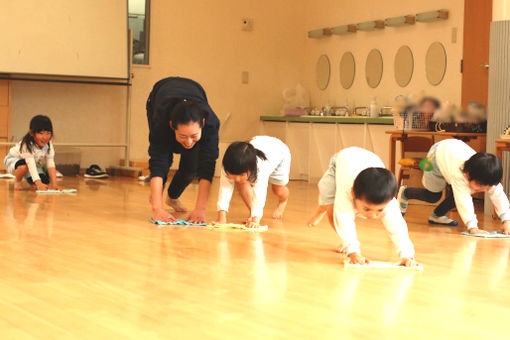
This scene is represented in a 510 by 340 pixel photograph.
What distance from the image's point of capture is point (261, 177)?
3.78 metres

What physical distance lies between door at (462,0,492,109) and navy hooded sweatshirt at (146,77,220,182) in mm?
2906

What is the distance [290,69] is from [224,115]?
995 millimetres

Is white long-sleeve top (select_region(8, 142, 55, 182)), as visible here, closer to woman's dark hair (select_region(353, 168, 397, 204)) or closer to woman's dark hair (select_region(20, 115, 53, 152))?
woman's dark hair (select_region(20, 115, 53, 152))

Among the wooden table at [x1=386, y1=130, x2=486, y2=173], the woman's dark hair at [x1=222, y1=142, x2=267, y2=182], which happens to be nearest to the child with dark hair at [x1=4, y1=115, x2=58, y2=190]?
the woman's dark hair at [x1=222, y1=142, x2=267, y2=182]

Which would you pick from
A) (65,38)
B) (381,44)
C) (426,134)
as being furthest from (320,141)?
(65,38)

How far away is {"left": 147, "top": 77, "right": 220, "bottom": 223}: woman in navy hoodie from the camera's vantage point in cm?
345

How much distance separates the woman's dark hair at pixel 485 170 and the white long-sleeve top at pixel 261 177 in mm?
1021

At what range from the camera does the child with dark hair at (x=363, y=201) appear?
2.46 metres

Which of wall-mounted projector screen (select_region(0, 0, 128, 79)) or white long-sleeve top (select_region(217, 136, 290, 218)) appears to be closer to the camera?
white long-sleeve top (select_region(217, 136, 290, 218))

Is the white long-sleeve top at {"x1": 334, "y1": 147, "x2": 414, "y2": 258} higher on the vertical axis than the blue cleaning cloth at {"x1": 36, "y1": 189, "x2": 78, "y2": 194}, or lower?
higher

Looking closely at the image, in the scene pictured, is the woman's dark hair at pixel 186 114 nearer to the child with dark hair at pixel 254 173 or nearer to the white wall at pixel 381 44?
the child with dark hair at pixel 254 173

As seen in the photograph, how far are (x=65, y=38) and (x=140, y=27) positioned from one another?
1.07 m

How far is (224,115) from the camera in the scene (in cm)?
852

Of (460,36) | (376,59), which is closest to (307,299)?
(460,36)
